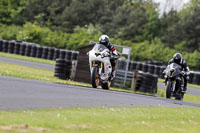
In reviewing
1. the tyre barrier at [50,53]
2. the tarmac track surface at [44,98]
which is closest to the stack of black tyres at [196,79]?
the tyre barrier at [50,53]

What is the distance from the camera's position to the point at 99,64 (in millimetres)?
14297

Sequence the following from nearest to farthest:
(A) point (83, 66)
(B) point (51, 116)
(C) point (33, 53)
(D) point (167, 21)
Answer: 1. (B) point (51, 116)
2. (A) point (83, 66)
3. (C) point (33, 53)
4. (D) point (167, 21)

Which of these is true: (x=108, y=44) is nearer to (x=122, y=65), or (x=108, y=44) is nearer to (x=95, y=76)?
(x=95, y=76)

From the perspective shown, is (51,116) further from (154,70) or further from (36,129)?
(154,70)

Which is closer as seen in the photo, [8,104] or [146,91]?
[8,104]

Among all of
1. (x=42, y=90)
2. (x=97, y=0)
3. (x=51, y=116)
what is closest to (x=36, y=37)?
(x=97, y=0)

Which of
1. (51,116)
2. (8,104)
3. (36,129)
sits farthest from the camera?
(8,104)

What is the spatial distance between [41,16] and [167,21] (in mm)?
19460

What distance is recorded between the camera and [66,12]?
70312mm

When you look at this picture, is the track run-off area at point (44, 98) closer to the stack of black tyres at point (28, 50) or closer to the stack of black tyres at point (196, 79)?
the stack of black tyres at point (196, 79)

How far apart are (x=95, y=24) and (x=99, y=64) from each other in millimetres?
56197

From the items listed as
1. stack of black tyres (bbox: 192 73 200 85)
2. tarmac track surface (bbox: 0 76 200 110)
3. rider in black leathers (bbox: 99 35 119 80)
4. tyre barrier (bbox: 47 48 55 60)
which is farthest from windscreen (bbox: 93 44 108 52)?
tyre barrier (bbox: 47 48 55 60)

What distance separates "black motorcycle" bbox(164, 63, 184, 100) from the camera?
52.1 feet

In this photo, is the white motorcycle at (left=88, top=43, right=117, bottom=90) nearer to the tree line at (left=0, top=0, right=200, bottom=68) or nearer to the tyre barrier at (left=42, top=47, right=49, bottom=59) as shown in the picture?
the tyre barrier at (left=42, top=47, right=49, bottom=59)
